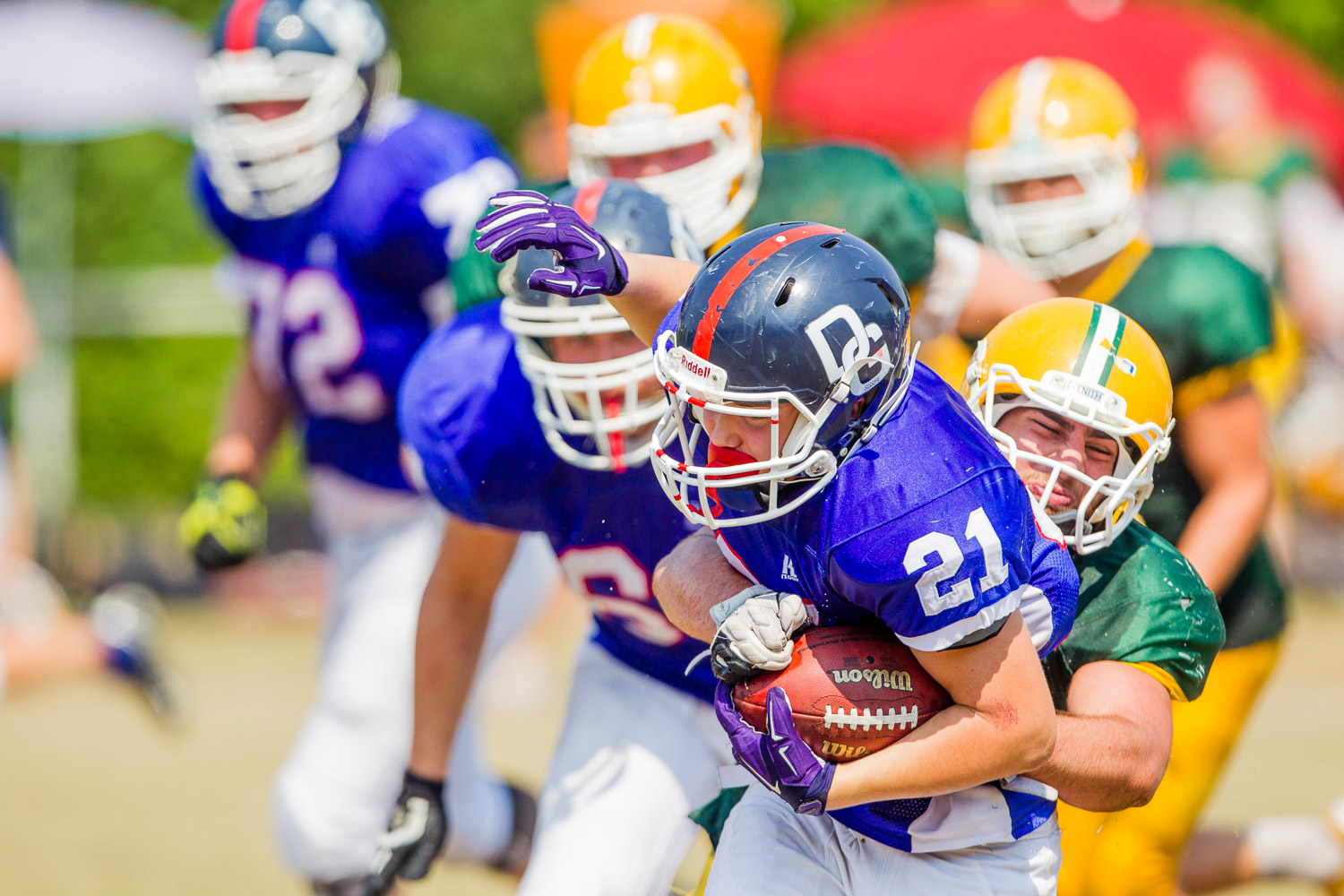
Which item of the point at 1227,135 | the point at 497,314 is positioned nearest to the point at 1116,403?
the point at 497,314

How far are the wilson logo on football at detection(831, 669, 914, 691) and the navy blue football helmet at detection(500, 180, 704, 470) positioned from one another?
24.5 inches

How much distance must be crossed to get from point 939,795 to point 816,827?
21 cm

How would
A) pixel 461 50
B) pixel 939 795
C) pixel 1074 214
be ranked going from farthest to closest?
pixel 461 50 → pixel 1074 214 → pixel 939 795

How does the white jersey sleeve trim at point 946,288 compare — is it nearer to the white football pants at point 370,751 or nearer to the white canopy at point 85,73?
the white football pants at point 370,751

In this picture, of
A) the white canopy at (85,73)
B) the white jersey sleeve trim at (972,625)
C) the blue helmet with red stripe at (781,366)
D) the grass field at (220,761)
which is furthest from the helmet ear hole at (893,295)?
the white canopy at (85,73)

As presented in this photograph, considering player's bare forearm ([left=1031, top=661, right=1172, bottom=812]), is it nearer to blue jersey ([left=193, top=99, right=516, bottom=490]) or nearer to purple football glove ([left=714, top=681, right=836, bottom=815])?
purple football glove ([left=714, top=681, right=836, bottom=815])

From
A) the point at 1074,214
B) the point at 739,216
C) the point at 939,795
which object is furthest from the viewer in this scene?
the point at 1074,214

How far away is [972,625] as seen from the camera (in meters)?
1.75

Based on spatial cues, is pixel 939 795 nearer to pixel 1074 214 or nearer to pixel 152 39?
pixel 1074 214

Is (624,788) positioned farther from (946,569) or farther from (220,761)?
(220,761)

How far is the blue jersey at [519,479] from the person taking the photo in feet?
8.32

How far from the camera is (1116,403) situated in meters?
2.13

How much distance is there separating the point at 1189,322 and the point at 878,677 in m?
1.42

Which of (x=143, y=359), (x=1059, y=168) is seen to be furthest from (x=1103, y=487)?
(x=143, y=359)
